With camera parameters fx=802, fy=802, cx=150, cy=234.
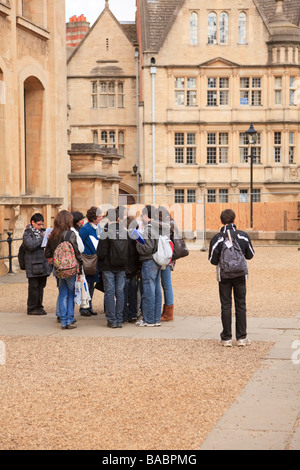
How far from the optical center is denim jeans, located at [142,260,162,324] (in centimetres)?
1106

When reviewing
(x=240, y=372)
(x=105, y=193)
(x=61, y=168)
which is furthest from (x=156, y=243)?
(x=105, y=193)

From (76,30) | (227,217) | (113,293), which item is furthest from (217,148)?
(227,217)

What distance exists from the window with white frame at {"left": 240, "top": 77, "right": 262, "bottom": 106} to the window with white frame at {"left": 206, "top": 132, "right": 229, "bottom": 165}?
208cm

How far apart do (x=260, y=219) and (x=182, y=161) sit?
949 cm

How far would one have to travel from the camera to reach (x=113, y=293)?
11070mm

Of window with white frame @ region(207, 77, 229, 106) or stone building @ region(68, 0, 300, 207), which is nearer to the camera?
stone building @ region(68, 0, 300, 207)

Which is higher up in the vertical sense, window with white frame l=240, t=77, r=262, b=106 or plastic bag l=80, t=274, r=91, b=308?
window with white frame l=240, t=77, r=262, b=106

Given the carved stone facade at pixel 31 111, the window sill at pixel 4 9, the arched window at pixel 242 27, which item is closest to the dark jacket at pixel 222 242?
the carved stone facade at pixel 31 111

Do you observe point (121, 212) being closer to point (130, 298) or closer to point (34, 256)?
point (130, 298)

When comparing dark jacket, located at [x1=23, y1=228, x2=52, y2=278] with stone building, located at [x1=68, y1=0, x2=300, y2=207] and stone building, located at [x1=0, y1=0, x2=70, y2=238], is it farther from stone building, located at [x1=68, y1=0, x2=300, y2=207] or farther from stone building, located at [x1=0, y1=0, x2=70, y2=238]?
stone building, located at [x1=68, y1=0, x2=300, y2=207]

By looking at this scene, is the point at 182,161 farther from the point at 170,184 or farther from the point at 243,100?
the point at 243,100

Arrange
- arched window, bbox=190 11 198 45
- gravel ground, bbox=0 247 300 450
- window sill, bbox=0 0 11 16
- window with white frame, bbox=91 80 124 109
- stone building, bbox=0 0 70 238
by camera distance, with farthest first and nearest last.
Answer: window with white frame, bbox=91 80 124 109 → arched window, bbox=190 11 198 45 → stone building, bbox=0 0 70 238 → window sill, bbox=0 0 11 16 → gravel ground, bbox=0 247 300 450

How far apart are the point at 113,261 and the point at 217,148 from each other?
32317 millimetres

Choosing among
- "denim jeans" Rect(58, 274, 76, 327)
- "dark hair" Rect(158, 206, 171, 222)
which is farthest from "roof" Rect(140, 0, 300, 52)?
"denim jeans" Rect(58, 274, 76, 327)
